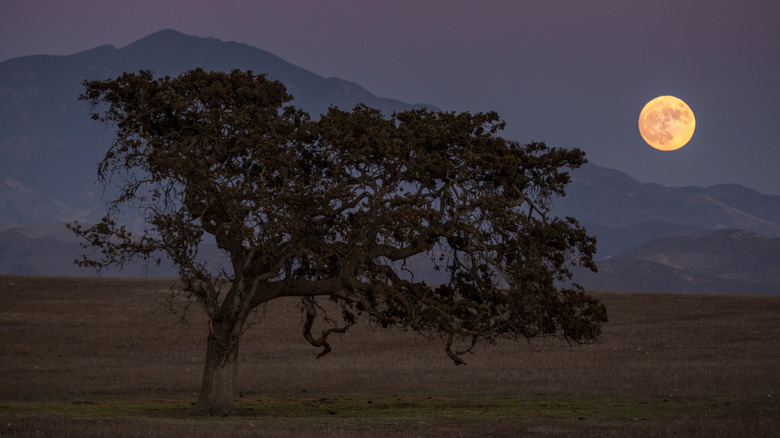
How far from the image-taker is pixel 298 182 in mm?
27422

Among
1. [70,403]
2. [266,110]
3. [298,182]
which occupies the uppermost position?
[266,110]

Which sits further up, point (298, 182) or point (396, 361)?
point (298, 182)

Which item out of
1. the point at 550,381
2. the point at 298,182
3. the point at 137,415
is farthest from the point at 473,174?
the point at 550,381

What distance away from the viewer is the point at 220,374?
98.8 feet

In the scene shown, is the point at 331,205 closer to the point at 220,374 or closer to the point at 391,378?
the point at 220,374

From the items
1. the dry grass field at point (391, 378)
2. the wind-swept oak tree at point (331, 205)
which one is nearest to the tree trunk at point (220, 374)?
the wind-swept oak tree at point (331, 205)

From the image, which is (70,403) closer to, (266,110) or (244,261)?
(244,261)

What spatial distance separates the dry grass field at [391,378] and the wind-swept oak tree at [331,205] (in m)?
3.68

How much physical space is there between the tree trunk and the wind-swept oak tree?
5 centimetres

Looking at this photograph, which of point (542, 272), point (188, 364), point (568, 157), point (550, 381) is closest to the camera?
point (542, 272)

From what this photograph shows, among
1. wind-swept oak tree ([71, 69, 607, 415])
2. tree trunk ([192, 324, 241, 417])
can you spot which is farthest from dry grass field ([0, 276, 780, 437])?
wind-swept oak tree ([71, 69, 607, 415])

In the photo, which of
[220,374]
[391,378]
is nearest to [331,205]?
[220,374]

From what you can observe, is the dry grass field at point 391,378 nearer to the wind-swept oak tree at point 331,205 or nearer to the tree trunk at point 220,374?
the tree trunk at point 220,374

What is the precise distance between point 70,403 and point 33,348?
24.9 meters
